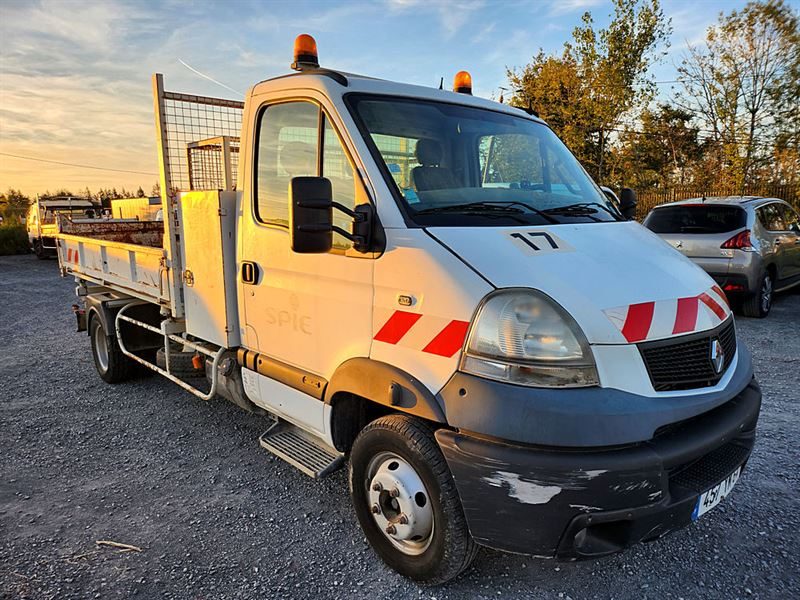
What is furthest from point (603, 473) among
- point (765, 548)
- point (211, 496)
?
point (211, 496)

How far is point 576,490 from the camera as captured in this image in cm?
201

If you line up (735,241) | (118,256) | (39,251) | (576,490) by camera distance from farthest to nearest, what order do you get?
(39,251), (735,241), (118,256), (576,490)

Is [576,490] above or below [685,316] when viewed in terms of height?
below

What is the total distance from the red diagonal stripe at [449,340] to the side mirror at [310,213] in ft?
2.13

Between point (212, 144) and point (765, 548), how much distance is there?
13.7 ft

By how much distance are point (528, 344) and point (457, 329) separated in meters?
0.29

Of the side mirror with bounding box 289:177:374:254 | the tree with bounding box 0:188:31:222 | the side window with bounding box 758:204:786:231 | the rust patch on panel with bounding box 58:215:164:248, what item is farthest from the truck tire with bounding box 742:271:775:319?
the tree with bounding box 0:188:31:222

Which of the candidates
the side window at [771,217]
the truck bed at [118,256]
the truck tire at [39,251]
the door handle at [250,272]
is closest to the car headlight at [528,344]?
the door handle at [250,272]

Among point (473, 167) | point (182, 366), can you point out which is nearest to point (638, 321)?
point (473, 167)

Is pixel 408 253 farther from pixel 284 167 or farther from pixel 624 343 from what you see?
pixel 284 167

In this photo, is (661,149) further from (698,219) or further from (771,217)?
(698,219)

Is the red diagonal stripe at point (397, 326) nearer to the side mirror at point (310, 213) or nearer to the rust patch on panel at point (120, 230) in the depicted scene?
the side mirror at point (310, 213)

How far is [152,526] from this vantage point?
10.3 feet

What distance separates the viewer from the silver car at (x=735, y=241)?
7.57m
